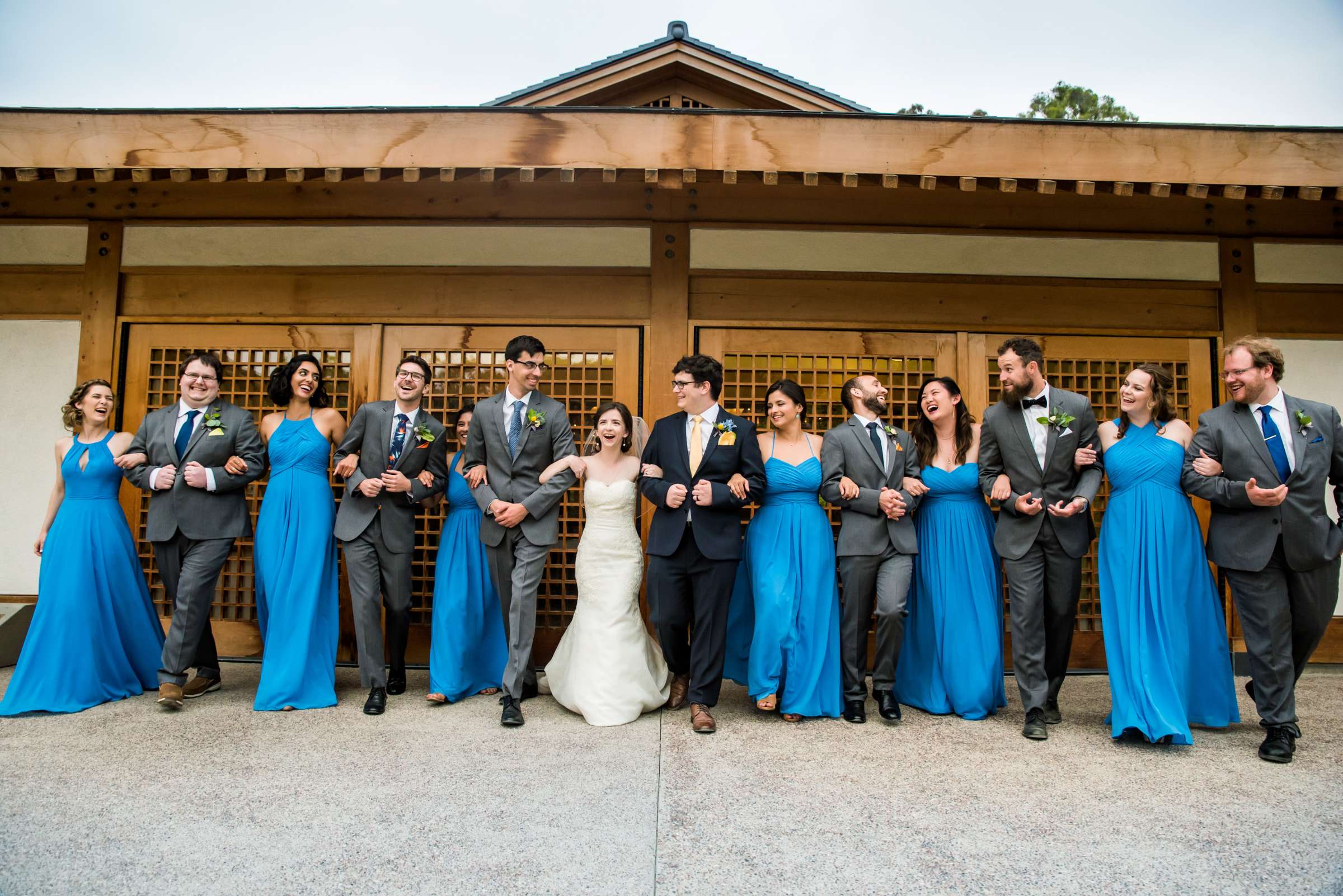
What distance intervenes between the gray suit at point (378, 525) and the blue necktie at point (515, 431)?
513 millimetres

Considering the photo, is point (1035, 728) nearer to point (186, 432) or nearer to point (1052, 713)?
point (1052, 713)

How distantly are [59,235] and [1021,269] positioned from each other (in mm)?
6823

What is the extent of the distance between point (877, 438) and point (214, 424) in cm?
375

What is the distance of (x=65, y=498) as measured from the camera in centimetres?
468

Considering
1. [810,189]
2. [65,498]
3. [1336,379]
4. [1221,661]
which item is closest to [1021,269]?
[810,189]

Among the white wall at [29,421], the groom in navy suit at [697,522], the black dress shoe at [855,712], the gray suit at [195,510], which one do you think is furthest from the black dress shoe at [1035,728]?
the white wall at [29,421]

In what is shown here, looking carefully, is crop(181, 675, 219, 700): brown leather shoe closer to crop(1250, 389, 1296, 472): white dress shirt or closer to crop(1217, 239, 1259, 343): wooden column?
crop(1250, 389, 1296, 472): white dress shirt

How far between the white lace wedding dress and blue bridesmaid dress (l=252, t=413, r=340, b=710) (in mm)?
1301

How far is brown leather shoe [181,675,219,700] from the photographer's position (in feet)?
15.3

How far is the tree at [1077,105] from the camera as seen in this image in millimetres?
23828

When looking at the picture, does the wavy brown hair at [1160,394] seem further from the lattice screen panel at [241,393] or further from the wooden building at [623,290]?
the lattice screen panel at [241,393]

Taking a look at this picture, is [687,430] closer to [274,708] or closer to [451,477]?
[451,477]

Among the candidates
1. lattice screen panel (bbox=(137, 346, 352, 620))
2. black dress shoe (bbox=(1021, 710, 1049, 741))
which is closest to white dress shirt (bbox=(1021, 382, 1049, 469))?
black dress shoe (bbox=(1021, 710, 1049, 741))

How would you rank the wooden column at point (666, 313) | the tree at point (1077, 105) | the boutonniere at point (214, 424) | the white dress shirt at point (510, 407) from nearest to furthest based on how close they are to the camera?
the white dress shirt at point (510, 407)
the boutonniere at point (214, 424)
the wooden column at point (666, 313)
the tree at point (1077, 105)
